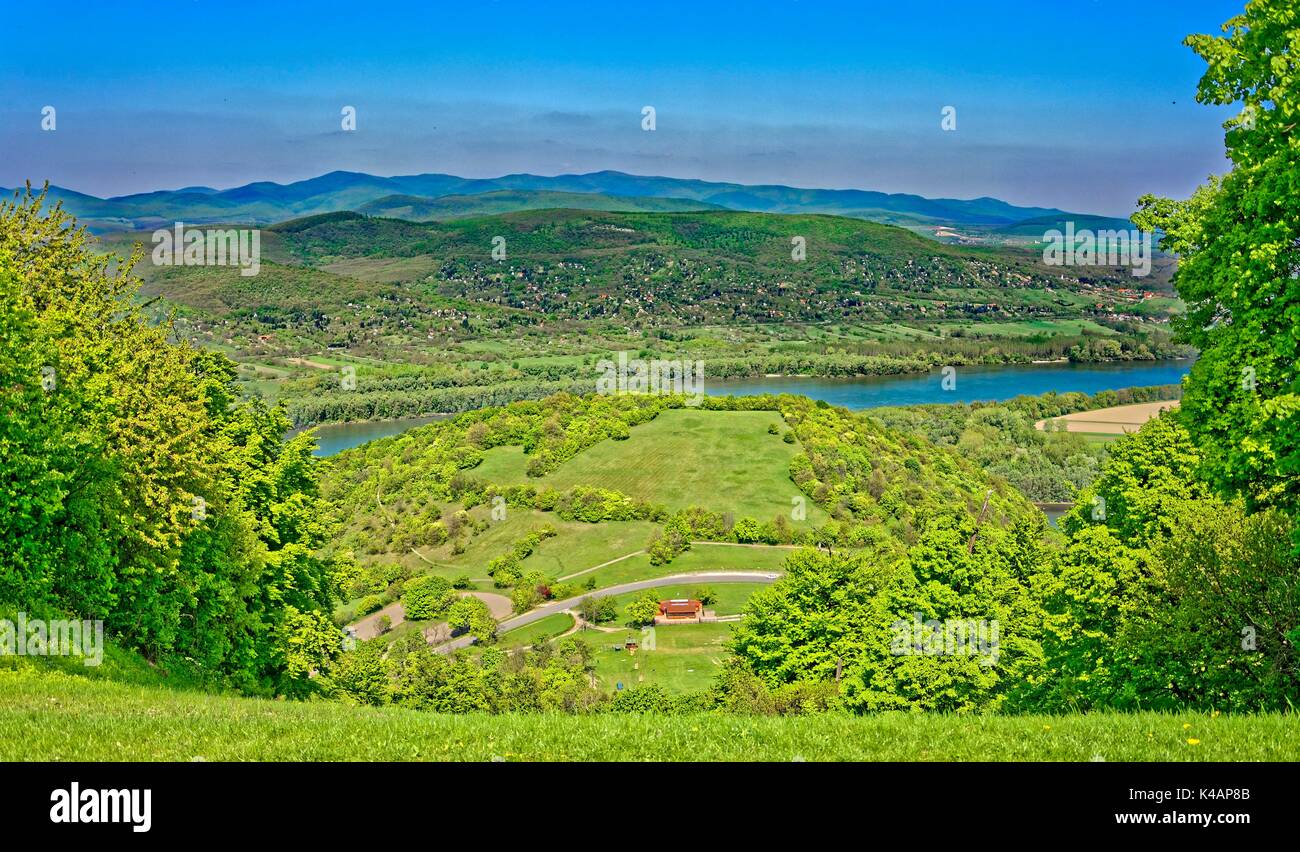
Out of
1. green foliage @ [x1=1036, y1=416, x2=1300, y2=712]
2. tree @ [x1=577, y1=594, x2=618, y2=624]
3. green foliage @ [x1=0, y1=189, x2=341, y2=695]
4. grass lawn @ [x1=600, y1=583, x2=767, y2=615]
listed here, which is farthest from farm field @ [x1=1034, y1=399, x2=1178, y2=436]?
green foliage @ [x1=0, y1=189, x2=341, y2=695]

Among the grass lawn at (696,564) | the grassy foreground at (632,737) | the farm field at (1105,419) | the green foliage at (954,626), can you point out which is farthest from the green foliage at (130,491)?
the farm field at (1105,419)

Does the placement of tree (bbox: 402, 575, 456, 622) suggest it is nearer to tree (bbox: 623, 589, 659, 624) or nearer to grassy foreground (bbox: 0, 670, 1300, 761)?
tree (bbox: 623, 589, 659, 624)

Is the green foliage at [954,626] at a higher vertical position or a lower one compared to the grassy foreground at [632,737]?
lower

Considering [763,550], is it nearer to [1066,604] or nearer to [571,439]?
[571,439]

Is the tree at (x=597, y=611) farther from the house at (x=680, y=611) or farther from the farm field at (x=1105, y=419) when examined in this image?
the farm field at (x=1105, y=419)

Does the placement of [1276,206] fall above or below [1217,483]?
above
